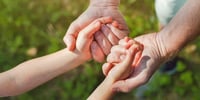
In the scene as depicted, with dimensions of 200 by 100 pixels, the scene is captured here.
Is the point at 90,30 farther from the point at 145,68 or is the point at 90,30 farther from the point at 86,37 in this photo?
the point at 145,68

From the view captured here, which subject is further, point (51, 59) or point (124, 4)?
point (124, 4)

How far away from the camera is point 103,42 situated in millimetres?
1966

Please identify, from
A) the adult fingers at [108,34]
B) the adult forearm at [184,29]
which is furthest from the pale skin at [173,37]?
the adult fingers at [108,34]

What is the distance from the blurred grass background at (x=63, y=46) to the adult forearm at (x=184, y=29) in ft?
2.42

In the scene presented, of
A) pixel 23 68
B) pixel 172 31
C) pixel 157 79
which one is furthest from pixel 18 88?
pixel 157 79

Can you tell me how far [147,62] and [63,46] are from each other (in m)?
1.00

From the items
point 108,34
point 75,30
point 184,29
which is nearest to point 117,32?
point 108,34

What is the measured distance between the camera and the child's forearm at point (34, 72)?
6.31ft

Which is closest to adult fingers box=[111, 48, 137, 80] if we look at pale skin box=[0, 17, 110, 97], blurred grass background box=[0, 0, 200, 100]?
pale skin box=[0, 17, 110, 97]

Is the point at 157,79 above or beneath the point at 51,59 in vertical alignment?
beneath

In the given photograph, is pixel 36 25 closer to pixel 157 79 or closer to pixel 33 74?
pixel 157 79

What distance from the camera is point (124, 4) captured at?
2887mm

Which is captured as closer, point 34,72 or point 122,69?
point 122,69

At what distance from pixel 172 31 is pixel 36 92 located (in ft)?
3.10
